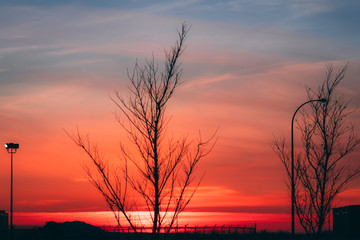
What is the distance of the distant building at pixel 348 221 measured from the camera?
74.1 metres

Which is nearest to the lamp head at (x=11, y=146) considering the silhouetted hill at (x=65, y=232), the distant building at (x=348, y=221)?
the silhouetted hill at (x=65, y=232)

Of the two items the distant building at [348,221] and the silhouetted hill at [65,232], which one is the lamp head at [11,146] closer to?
the silhouetted hill at [65,232]

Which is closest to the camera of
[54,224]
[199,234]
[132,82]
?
[132,82]

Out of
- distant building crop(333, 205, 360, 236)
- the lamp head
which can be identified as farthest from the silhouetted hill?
distant building crop(333, 205, 360, 236)

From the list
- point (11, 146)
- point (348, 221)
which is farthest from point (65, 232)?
point (348, 221)

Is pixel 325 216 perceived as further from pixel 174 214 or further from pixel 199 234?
pixel 199 234

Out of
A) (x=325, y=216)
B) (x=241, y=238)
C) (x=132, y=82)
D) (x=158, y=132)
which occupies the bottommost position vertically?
(x=241, y=238)

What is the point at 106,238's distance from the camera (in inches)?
2242

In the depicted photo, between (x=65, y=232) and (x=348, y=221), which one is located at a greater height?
(x=65, y=232)

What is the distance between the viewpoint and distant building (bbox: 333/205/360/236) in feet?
243

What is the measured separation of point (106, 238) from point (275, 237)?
2955 cm

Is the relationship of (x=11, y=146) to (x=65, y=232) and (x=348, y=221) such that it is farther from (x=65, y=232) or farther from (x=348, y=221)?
(x=348, y=221)

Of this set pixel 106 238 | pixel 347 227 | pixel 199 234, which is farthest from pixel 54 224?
pixel 347 227

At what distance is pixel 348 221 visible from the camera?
76.1 m
